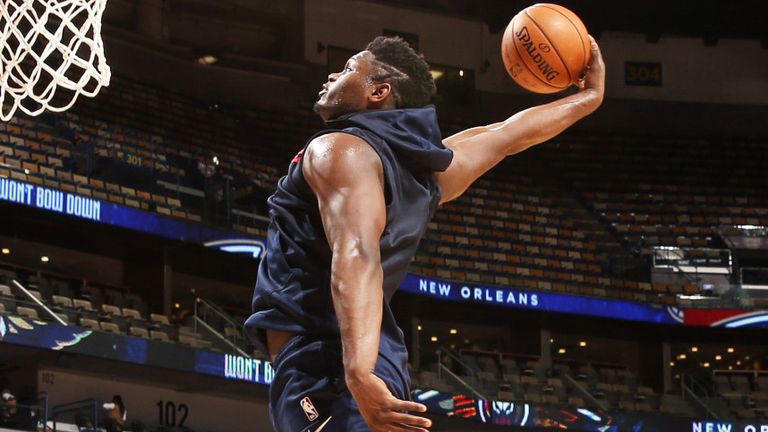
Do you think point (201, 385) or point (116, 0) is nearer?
point (201, 385)

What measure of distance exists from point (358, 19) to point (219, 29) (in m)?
2.93

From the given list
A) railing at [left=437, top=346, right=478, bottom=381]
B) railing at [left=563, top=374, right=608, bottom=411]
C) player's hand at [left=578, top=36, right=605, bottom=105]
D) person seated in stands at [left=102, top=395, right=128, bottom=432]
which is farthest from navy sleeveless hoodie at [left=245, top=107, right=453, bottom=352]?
railing at [left=563, top=374, right=608, bottom=411]

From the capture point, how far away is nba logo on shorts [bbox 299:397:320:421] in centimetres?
255

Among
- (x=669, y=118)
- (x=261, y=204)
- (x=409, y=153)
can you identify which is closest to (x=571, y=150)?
(x=669, y=118)

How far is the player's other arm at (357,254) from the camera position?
7.66 ft

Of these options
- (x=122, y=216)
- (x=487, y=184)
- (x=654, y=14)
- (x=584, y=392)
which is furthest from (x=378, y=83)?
(x=654, y=14)

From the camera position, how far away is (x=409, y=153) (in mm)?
2680

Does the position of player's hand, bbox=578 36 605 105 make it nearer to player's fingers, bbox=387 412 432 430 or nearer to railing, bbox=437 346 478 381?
player's fingers, bbox=387 412 432 430

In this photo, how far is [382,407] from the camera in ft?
7.63

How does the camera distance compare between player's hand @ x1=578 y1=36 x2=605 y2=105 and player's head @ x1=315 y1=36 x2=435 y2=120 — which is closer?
player's head @ x1=315 y1=36 x2=435 y2=120

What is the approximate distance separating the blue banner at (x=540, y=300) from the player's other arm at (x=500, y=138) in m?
16.9

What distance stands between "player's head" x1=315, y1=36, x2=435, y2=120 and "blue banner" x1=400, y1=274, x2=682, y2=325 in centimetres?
1721

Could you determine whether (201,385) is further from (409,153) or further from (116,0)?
(409,153)

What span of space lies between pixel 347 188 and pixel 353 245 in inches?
4.7
